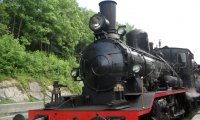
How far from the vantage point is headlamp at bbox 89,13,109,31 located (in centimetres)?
871

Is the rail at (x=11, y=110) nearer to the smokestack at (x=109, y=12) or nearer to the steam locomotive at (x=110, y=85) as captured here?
the steam locomotive at (x=110, y=85)

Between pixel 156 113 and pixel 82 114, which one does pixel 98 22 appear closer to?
pixel 82 114

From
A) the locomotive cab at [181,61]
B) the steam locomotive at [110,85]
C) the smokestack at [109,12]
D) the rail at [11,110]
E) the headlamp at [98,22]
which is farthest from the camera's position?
the locomotive cab at [181,61]

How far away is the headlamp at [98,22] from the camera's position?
8.71m

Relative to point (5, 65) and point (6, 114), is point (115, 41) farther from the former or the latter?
point (5, 65)

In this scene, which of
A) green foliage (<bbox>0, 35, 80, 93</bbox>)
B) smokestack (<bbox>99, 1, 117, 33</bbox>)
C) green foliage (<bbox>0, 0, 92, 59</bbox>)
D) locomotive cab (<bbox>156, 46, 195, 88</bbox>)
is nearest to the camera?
smokestack (<bbox>99, 1, 117, 33</bbox>)

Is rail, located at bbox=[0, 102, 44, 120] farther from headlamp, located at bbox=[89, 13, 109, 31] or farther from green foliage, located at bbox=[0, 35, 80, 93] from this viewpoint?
headlamp, located at bbox=[89, 13, 109, 31]

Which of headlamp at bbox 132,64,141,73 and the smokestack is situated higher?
the smokestack

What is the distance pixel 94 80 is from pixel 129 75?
98 centimetres

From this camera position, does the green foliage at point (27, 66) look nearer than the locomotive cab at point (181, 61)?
No

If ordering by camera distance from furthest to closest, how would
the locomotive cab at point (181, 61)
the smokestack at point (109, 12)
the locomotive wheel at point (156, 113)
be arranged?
the locomotive cab at point (181, 61) < the smokestack at point (109, 12) < the locomotive wheel at point (156, 113)

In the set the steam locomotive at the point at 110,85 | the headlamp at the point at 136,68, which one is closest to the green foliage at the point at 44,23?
the steam locomotive at the point at 110,85

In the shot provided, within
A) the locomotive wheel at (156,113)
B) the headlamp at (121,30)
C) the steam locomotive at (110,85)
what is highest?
the headlamp at (121,30)

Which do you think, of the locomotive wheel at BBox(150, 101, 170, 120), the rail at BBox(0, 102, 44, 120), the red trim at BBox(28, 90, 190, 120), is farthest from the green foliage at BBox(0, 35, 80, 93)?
the locomotive wheel at BBox(150, 101, 170, 120)
